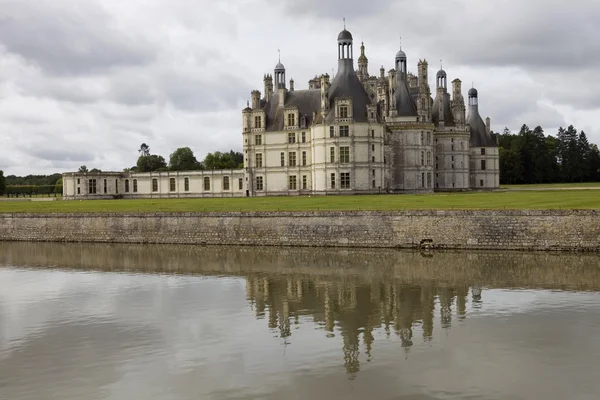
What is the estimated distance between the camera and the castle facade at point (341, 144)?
57.2 metres

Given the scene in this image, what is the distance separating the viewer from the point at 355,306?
19.3m

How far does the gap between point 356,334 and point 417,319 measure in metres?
2.23

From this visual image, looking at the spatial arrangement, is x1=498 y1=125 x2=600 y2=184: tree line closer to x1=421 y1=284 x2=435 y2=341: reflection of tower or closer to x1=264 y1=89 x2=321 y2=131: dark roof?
x1=264 y1=89 x2=321 y2=131: dark roof

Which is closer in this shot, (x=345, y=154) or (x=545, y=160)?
(x=345, y=154)

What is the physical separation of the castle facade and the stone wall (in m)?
21.1

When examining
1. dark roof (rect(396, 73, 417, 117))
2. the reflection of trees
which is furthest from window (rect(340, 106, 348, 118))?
the reflection of trees

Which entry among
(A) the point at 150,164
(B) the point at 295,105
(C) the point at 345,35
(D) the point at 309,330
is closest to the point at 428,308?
(D) the point at 309,330

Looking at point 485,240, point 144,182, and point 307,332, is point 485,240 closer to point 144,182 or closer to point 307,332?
point 307,332

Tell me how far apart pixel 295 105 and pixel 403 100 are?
11.4m

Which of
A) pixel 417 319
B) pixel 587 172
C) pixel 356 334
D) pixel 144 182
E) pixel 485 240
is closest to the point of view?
pixel 356 334

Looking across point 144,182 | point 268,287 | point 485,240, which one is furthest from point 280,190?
point 268,287

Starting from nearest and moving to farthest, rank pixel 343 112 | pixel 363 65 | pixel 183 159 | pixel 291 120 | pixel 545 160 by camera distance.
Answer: pixel 343 112 < pixel 291 120 < pixel 363 65 < pixel 545 160 < pixel 183 159

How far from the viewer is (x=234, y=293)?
72.0 feet

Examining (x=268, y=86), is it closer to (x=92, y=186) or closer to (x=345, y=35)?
(x=345, y=35)
